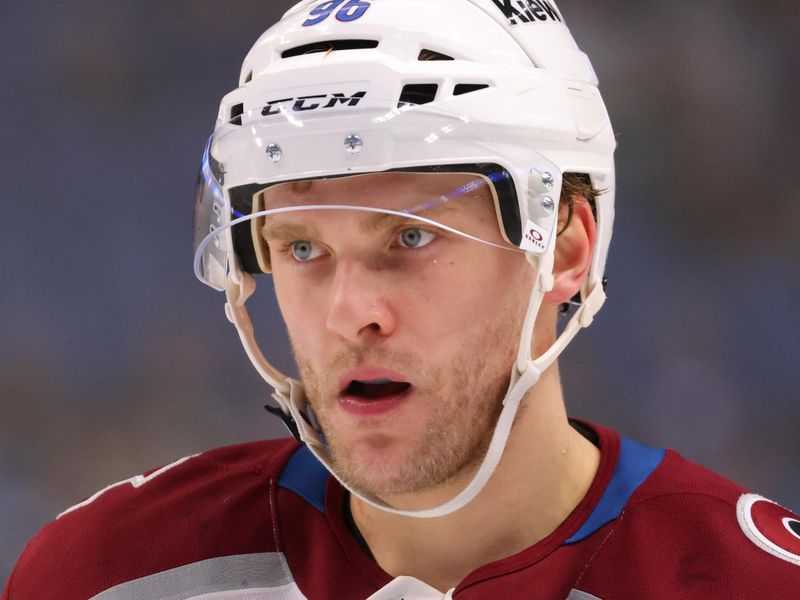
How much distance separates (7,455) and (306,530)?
1277mm

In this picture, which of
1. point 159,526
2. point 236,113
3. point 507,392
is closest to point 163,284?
point 159,526

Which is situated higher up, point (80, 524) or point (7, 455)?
point (80, 524)

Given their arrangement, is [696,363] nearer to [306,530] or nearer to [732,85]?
[732,85]

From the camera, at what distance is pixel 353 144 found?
5.18ft

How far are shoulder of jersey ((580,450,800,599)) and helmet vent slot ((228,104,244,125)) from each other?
0.84 metres

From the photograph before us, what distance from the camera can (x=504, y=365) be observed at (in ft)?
5.53

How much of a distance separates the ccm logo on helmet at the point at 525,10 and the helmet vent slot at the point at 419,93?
0.21 metres

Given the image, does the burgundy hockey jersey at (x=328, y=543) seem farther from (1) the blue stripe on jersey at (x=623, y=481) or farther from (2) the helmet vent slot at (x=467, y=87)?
(2) the helmet vent slot at (x=467, y=87)

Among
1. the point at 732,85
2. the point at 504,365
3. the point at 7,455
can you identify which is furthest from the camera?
the point at 7,455

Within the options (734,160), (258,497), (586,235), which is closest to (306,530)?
(258,497)

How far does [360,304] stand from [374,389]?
0.51 ft

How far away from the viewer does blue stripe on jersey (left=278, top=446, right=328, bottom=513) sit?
1.97 m

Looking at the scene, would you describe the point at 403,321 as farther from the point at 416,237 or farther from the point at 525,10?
the point at 525,10

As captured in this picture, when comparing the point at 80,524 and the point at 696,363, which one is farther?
the point at 696,363
